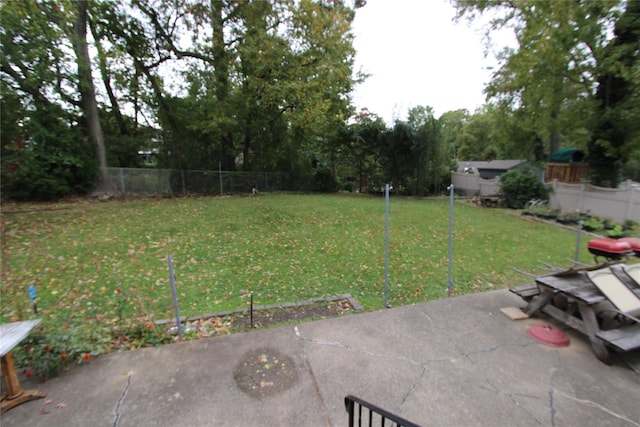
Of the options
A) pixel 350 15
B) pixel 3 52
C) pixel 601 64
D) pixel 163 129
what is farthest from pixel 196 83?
pixel 601 64

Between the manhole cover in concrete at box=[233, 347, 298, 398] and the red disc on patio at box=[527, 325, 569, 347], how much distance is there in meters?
2.53

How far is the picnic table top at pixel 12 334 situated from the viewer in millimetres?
1861

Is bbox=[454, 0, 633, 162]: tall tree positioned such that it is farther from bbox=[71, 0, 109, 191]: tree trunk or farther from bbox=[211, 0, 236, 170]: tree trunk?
bbox=[71, 0, 109, 191]: tree trunk

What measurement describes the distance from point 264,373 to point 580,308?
3.09m

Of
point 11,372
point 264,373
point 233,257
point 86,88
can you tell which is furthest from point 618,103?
point 86,88

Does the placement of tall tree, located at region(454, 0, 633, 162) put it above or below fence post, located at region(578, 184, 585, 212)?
above

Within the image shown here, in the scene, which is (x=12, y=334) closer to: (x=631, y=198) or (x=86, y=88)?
(x=631, y=198)

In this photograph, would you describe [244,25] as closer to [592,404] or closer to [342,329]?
[342,329]

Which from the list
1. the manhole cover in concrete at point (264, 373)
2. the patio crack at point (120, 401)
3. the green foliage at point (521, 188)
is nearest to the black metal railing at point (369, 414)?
the manhole cover in concrete at point (264, 373)

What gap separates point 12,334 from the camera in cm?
202

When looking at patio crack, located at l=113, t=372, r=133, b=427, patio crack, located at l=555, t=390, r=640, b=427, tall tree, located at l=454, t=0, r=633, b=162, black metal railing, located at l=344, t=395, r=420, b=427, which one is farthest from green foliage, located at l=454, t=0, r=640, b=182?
patio crack, located at l=113, t=372, r=133, b=427

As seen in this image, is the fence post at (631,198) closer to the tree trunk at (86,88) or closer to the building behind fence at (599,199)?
the building behind fence at (599,199)

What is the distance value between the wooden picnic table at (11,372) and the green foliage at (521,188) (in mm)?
15110

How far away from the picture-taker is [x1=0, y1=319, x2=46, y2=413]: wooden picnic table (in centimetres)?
193
